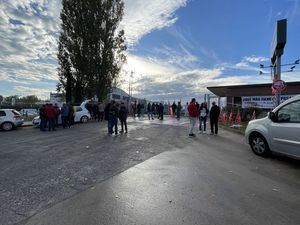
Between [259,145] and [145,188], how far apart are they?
4.74 metres

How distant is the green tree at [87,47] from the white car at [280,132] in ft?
79.7

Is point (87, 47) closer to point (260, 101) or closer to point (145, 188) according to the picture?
point (260, 101)

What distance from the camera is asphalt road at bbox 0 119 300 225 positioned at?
4012 mm

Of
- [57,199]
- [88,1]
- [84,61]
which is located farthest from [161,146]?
[88,1]

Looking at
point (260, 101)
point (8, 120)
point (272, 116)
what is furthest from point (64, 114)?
point (260, 101)

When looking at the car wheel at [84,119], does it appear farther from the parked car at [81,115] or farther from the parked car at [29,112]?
the parked car at [29,112]

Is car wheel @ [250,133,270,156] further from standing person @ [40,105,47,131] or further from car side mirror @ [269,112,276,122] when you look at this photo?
standing person @ [40,105,47,131]

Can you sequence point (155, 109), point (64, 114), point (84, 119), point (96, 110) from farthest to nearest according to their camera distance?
point (155, 109) < point (96, 110) < point (84, 119) < point (64, 114)

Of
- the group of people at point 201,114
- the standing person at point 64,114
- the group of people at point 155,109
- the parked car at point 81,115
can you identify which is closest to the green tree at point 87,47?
the group of people at point 155,109

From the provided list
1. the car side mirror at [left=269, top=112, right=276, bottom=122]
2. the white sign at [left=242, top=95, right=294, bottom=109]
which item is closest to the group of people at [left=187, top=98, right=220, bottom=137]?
the car side mirror at [left=269, top=112, right=276, bottom=122]

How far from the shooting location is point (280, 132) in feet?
24.9

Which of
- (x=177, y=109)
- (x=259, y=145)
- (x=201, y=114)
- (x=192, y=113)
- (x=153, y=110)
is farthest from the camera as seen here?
(x=177, y=109)

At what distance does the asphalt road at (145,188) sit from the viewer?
4.01m

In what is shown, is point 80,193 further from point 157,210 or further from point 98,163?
point 98,163
